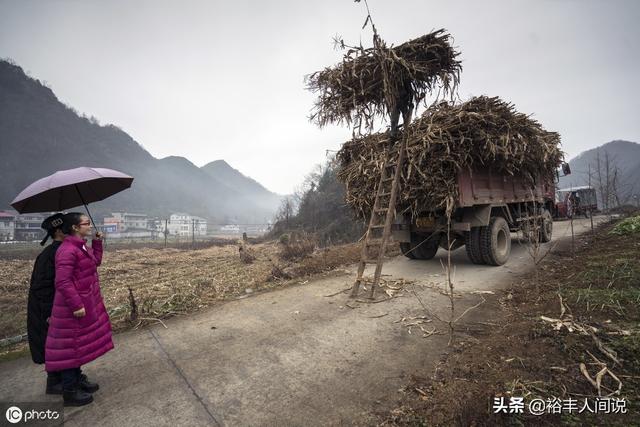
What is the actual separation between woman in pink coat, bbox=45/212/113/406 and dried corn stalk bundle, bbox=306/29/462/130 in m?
4.31

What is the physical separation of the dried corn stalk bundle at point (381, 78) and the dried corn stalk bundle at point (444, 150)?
0.55m

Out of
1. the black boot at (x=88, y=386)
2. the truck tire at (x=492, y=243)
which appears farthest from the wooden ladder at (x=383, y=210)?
the black boot at (x=88, y=386)

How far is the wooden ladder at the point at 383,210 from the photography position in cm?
444

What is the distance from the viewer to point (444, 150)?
4906mm

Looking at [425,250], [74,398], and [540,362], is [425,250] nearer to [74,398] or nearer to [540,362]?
[540,362]

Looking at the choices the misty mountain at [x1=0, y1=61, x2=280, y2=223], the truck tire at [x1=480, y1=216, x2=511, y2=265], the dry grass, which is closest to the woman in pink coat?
the dry grass

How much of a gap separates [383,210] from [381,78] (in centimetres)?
231

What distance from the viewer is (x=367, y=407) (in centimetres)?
200

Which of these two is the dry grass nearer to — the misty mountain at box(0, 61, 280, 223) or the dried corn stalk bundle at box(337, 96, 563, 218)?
the dried corn stalk bundle at box(337, 96, 563, 218)

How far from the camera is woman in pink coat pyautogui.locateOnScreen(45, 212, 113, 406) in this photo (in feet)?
7.15

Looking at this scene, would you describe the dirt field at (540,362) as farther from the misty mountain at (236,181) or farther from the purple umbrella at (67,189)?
the misty mountain at (236,181)

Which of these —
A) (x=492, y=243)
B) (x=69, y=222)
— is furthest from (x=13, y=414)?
(x=492, y=243)

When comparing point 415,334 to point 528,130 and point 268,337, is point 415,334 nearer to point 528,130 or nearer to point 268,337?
point 268,337

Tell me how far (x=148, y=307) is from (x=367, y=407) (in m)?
3.48
